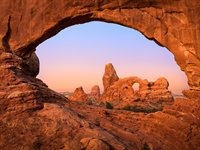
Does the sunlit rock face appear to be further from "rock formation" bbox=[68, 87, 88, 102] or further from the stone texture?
the stone texture

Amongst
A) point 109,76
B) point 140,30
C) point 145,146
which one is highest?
point 140,30

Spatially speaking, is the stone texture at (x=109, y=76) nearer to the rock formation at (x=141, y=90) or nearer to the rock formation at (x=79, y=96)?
the rock formation at (x=141, y=90)

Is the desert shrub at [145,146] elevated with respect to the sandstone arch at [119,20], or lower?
lower

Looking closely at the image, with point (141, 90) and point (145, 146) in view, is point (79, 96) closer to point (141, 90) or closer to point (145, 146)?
point (141, 90)

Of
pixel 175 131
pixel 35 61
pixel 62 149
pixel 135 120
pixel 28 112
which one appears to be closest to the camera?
pixel 62 149

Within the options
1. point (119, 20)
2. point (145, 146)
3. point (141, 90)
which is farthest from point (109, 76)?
point (145, 146)

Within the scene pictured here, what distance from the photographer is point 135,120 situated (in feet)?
63.4

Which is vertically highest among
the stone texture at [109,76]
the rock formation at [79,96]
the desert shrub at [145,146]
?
the stone texture at [109,76]

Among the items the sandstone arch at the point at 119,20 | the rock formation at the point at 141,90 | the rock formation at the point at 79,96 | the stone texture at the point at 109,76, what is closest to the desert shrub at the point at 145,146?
the sandstone arch at the point at 119,20

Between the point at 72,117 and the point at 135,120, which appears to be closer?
the point at 72,117

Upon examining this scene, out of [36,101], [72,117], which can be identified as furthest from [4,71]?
[72,117]

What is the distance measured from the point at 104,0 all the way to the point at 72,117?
9587mm

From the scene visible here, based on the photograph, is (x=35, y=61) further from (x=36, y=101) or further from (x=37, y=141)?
(x=37, y=141)

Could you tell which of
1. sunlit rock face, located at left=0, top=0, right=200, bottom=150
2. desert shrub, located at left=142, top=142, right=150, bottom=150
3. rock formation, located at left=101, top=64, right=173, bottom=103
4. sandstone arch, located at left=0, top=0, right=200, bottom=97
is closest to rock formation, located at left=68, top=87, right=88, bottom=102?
rock formation, located at left=101, top=64, right=173, bottom=103
